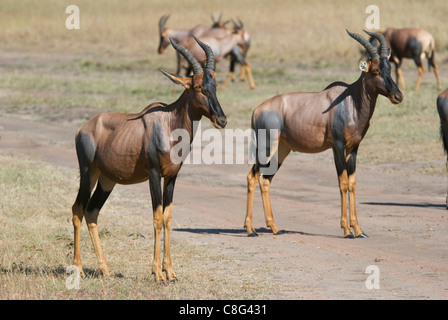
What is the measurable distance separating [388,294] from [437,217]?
411 centimetres

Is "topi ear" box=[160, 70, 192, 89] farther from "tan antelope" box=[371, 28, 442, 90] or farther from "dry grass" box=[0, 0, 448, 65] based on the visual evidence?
"dry grass" box=[0, 0, 448, 65]

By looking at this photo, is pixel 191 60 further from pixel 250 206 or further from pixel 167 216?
pixel 250 206

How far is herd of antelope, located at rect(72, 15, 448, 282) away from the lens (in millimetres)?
7902

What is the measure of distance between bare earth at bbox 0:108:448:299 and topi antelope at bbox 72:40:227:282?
4.24 ft

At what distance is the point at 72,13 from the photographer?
164 feet

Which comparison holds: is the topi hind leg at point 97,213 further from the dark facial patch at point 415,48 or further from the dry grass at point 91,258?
the dark facial patch at point 415,48

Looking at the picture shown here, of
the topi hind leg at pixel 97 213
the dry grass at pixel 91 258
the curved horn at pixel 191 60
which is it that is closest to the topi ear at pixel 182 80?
the curved horn at pixel 191 60

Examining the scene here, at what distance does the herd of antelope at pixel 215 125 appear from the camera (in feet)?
25.9

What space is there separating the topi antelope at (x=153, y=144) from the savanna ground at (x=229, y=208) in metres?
0.62

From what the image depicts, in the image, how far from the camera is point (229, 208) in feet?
40.7

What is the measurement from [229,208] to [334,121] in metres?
2.50

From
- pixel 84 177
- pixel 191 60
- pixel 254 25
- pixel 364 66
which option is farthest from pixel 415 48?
pixel 84 177

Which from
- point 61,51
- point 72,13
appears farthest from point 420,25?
point 72,13

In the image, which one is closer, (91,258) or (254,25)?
(91,258)
